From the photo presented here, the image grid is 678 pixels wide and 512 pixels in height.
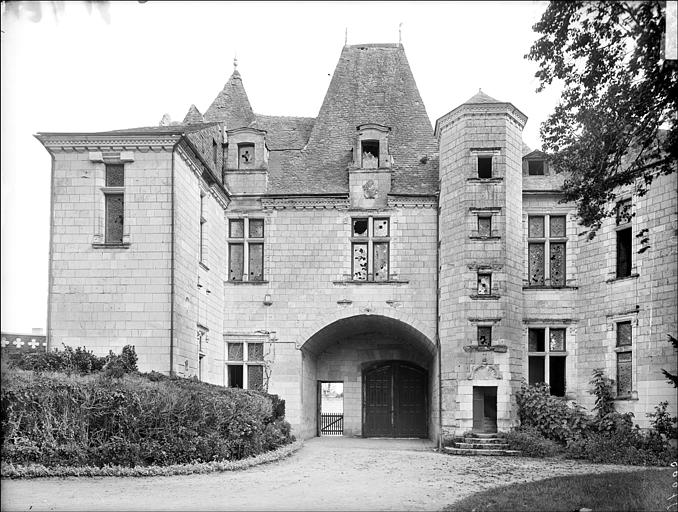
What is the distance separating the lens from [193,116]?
2214 cm

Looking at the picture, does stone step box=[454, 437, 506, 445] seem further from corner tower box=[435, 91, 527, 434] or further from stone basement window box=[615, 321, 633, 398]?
stone basement window box=[615, 321, 633, 398]

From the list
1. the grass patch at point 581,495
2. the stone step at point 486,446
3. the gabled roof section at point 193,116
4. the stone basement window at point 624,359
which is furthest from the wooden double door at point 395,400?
the grass patch at point 581,495

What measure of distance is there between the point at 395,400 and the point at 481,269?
5.78m

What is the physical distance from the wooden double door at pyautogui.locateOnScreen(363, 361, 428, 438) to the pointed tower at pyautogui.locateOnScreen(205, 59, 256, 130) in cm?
772

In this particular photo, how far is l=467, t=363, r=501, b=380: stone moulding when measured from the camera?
18.4 m

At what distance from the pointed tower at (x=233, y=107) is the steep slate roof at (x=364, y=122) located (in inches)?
76.0

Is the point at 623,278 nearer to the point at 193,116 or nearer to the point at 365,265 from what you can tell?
the point at 365,265

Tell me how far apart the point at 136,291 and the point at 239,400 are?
371 centimetres

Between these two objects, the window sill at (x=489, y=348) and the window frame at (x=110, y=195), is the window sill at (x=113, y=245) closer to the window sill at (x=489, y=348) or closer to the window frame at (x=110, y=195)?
the window frame at (x=110, y=195)

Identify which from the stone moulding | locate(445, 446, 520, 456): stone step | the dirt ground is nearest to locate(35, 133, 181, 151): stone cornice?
the dirt ground

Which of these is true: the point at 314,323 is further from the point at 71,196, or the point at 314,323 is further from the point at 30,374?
the point at 30,374

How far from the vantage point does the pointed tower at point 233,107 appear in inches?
902

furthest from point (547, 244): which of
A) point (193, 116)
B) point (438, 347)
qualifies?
point (193, 116)

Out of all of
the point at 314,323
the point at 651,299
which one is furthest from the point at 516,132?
the point at 314,323
